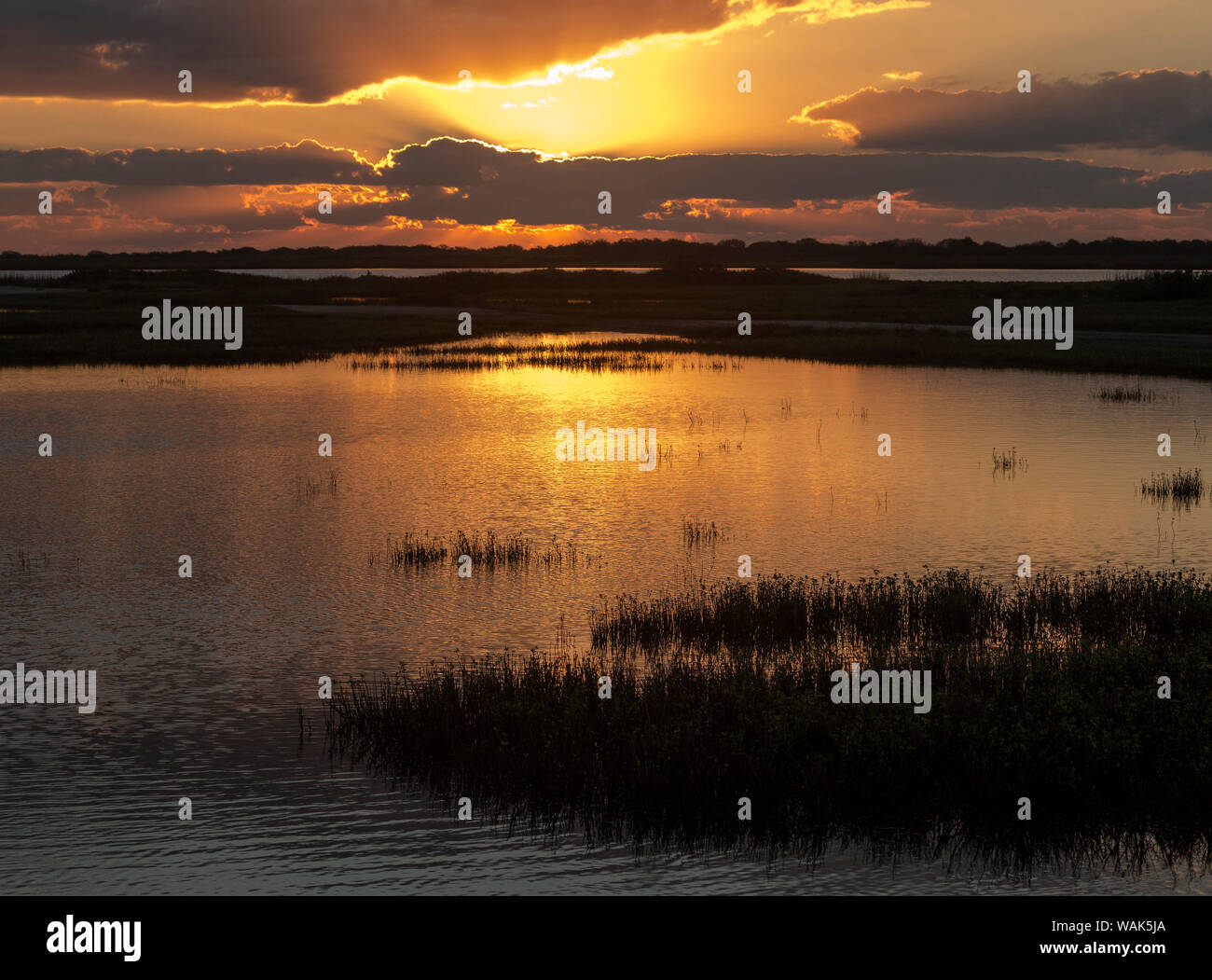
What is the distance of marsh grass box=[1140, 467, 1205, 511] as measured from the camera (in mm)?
28969

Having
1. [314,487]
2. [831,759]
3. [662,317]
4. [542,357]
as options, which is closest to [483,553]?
[314,487]

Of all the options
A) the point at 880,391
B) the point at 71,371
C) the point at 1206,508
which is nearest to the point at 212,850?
the point at 1206,508

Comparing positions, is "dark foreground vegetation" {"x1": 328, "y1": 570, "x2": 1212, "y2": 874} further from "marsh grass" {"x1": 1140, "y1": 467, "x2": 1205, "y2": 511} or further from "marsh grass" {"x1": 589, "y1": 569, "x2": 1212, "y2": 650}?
"marsh grass" {"x1": 1140, "y1": 467, "x2": 1205, "y2": 511}

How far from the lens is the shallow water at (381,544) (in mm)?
11305

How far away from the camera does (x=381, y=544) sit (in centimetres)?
2525

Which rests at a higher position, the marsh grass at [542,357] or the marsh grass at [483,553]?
the marsh grass at [542,357]

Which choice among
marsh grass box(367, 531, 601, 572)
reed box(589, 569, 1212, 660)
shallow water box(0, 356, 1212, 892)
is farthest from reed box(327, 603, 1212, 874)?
marsh grass box(367, 531, 601, 572)

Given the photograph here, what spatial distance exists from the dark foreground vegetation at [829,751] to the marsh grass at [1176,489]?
546 inches

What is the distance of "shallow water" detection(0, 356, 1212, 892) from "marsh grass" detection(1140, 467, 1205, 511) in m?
0.56

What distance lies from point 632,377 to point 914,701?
46.6 metres

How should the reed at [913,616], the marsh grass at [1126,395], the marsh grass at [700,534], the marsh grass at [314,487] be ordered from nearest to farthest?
the reed at [913,616], the marsh grass at [700,534], the marsh grass at [314,487], the marsh grass at [1126,395]

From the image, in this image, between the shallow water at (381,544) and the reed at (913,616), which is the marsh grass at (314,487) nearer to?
the shallow water at (381,544)

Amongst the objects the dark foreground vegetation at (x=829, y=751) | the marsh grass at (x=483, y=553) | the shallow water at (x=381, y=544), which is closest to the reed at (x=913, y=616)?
the dark foreground vegetation at (x=829, y=751)

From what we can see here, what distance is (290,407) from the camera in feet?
158
